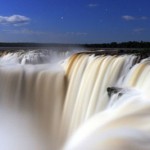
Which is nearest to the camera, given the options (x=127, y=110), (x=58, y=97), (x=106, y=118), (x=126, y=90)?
(x=127, y=110)

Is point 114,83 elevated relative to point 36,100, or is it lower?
elevated

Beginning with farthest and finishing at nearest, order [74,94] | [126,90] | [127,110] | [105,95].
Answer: [74,94] < [105,95] < [126,90] < [127,110]

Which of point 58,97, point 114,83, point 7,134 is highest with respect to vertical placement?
point 114,83

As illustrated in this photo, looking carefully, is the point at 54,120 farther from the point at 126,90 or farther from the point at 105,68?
the point at 126,90

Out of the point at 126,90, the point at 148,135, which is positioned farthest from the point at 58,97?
the point at 148,135

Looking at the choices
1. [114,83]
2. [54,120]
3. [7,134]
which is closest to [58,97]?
[54,120]

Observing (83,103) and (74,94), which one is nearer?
(83,103)
